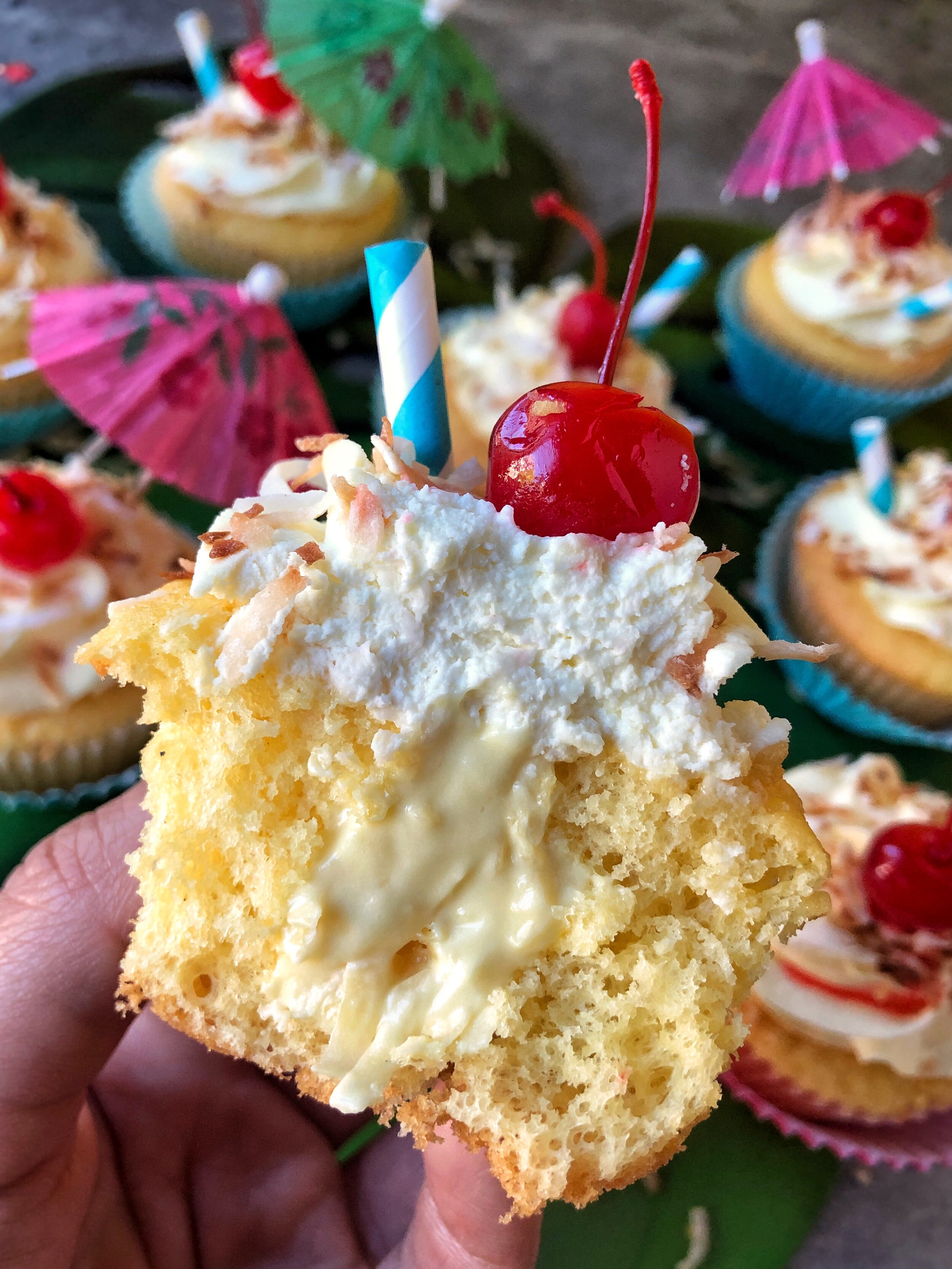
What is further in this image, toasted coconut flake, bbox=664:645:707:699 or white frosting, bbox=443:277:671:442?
white frosting, bbox=443:277:671:442

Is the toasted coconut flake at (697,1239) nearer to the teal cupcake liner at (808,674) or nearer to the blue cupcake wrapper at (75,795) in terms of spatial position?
the teal cupcake liner at (808,674)

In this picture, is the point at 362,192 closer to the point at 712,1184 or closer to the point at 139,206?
the point at 139,206

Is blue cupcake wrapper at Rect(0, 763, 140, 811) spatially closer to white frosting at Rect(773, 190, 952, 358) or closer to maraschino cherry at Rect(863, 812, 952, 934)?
maraschino cherry at Rect(863, 812, 952, 934)

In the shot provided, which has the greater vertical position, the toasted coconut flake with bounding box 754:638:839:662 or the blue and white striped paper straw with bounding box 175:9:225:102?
the blue and white striped paper straw with bounding box 175:9:225:102

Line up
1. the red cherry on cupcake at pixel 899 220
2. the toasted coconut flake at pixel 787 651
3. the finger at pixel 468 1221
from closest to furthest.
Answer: the toasted coconut flake at pixel 787 651
the finger at pixel 468 1221
the red cherry on cupcake at pixel 899 220

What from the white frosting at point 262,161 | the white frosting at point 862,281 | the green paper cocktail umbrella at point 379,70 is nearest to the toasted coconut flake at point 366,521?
the green paper cocktail umbrella at point 379,70

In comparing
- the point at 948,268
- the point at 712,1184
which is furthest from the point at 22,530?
the point at 948,268

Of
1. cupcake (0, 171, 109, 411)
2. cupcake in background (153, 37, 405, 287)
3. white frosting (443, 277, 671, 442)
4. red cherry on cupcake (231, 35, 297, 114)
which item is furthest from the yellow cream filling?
red cherry on cupcake (231, 35, 297, 114)
